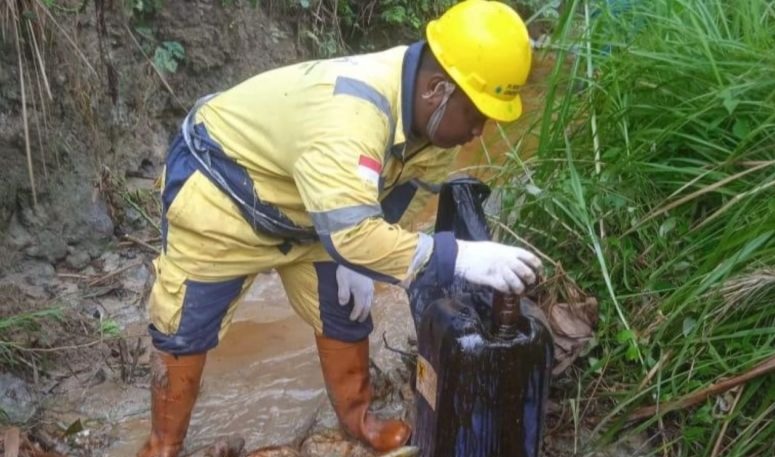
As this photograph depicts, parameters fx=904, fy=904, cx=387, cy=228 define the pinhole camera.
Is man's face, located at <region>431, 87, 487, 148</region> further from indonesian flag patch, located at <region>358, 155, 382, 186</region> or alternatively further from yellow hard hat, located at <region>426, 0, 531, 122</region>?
indonesian flag patch, located at <region>358, 155, 382, 186</region>

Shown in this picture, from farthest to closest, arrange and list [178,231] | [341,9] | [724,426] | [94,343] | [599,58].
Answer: [341,9] → [94,343] → [599,58] → [178,231] → [724,426]

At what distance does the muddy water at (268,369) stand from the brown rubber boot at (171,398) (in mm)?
202

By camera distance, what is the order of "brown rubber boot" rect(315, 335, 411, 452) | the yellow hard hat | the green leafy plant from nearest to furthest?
1. the yellow hard hat
2. "brown rubber boot" rect(315, 335, 411, 452)
3. the green leafy plant

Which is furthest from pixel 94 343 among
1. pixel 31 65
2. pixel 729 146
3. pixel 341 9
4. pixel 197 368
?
pixel 341 9

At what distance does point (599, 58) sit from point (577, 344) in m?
1.15

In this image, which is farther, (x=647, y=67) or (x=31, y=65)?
(x=31, y=65)

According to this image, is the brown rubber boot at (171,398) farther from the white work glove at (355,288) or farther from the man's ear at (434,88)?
the man's ear at (434,88)

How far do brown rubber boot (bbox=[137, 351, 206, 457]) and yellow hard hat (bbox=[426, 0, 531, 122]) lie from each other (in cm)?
128

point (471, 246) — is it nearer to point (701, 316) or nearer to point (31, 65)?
point (701, 316)

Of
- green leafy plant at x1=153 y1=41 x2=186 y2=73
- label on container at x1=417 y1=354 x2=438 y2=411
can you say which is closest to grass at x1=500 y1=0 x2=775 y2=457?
label on container at x1=417 y1=354 x2=438 y2=411

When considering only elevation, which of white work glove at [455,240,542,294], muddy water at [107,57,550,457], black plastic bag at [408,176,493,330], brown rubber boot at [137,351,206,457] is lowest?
muddy water at [107,57,550,457]

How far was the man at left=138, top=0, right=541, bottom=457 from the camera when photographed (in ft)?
7.56

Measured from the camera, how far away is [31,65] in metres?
3.86

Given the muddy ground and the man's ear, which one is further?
the muddy ground
